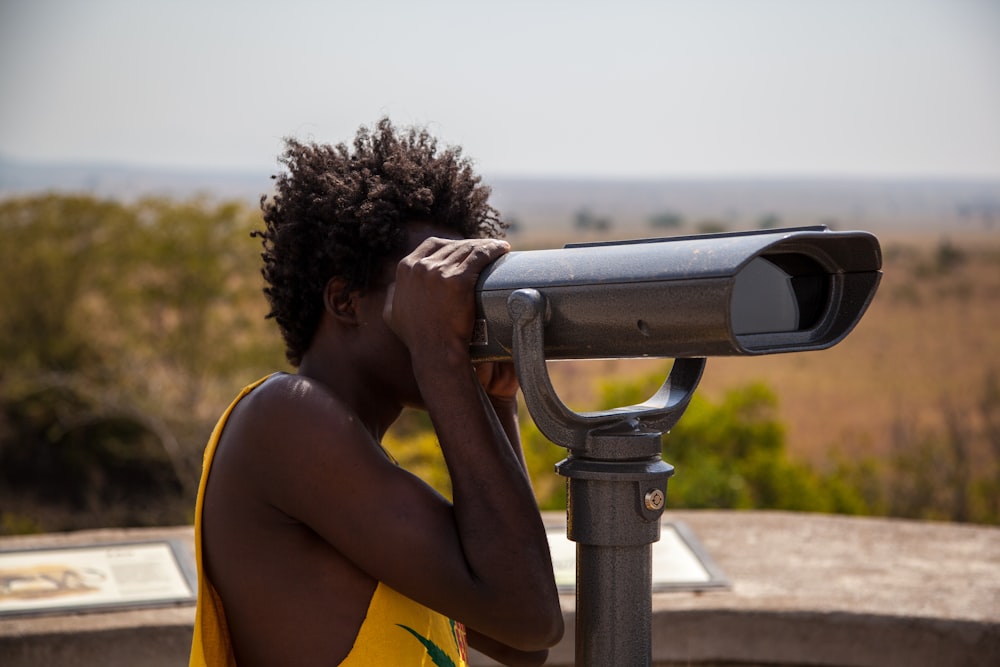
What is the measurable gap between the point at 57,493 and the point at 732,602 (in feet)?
23.7

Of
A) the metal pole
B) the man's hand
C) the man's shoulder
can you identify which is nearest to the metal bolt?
the metal pole

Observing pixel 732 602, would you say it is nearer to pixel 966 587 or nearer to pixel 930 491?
pixel 966 587

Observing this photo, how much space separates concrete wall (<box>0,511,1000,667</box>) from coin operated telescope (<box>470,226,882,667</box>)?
170cm

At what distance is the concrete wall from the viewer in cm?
293

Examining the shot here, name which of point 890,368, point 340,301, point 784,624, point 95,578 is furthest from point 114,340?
point 890,368

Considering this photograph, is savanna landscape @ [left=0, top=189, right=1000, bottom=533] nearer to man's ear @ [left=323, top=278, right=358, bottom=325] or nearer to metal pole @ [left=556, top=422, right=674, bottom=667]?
man's ear @ [left=323, top=278, right=358, bottom=325]

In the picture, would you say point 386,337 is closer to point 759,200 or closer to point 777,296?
point 777,296

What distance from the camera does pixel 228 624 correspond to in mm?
1531

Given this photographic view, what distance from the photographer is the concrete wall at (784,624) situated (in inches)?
115

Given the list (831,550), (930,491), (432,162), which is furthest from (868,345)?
(432,162)

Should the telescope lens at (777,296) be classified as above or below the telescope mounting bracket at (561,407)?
above

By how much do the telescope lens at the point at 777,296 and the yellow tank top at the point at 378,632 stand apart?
585mm

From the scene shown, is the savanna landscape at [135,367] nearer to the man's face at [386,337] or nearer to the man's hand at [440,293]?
the man's face at [386,337]

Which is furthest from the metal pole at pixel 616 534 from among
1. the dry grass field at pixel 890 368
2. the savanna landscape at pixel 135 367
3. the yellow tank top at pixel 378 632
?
the dry grass field at pixel 890 368
